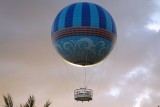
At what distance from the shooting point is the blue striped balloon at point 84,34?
45125 millimetres

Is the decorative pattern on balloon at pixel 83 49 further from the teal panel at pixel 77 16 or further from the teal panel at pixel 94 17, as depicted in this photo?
the teal panel at pixel 77 16

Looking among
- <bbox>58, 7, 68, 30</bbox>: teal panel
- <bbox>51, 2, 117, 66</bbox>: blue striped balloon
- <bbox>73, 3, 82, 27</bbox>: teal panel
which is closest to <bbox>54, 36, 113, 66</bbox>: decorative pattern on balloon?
<bbox>51, 2, 117, 66</bbox>: blue striped balloon

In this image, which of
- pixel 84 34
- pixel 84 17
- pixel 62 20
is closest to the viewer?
pixel 84 34

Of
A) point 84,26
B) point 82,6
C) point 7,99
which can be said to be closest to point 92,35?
point 84,26

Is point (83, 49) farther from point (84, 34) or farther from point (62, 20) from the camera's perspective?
point (62, 20)

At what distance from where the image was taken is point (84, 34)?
45.1 metres

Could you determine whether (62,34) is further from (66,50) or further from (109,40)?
(109,40)

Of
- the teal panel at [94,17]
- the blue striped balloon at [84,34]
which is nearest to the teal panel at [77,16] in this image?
the blue striped balloon at [84,34]

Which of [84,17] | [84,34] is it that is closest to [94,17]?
[84,17]

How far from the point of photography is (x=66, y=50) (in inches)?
1823

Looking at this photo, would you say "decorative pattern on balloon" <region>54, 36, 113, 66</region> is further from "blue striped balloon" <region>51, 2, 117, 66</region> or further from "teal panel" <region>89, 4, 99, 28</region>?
"teal panel" <region>89, 4, 99, 28</region>

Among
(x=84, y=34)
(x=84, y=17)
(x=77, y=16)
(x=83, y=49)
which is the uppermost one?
(x=77, y=16)

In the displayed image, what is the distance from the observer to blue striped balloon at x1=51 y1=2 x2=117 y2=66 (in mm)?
45125

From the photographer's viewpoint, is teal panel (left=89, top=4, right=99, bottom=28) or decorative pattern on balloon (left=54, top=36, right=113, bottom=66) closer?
decorative pattern on balloon (left=54, top=36, right=113, bottom=66)
